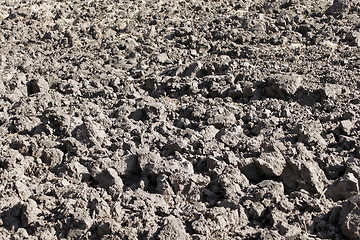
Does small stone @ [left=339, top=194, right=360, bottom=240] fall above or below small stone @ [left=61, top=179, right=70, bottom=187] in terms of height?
above

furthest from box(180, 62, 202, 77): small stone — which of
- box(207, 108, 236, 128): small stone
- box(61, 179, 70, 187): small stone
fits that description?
box(61, 179, 70, 187): small stone

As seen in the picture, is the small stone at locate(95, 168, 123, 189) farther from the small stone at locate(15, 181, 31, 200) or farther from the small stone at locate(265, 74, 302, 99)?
the small stone at locate(265, 74, 302, 99)

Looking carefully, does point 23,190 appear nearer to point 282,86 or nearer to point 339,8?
point 282,86

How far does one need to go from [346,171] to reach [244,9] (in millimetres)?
5199

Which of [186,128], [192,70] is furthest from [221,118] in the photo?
[192,70]

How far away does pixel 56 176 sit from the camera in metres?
4.58

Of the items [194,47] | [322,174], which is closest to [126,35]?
[194,47]

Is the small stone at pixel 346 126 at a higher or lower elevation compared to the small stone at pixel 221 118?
higher

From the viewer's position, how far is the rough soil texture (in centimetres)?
386

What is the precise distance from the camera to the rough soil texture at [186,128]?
3.86 m

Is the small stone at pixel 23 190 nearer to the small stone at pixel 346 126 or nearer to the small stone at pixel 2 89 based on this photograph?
the small stone at pixel 2 89

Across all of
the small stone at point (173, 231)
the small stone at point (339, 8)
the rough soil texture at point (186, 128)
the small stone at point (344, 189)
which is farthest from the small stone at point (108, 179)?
the small stone at point (339, 8)

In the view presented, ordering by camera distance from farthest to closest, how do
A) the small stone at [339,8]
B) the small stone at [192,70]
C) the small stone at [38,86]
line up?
the small stone at [339,8], the small stone at [192,70], the small stone at [38,86]

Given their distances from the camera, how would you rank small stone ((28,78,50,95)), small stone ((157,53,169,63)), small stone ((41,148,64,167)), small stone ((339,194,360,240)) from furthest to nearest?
small stone ((157,53,169,63))
small stone ((28,78,50,95))
small stone ((41,148,64,167))
small stone ((339,194,360,240))
